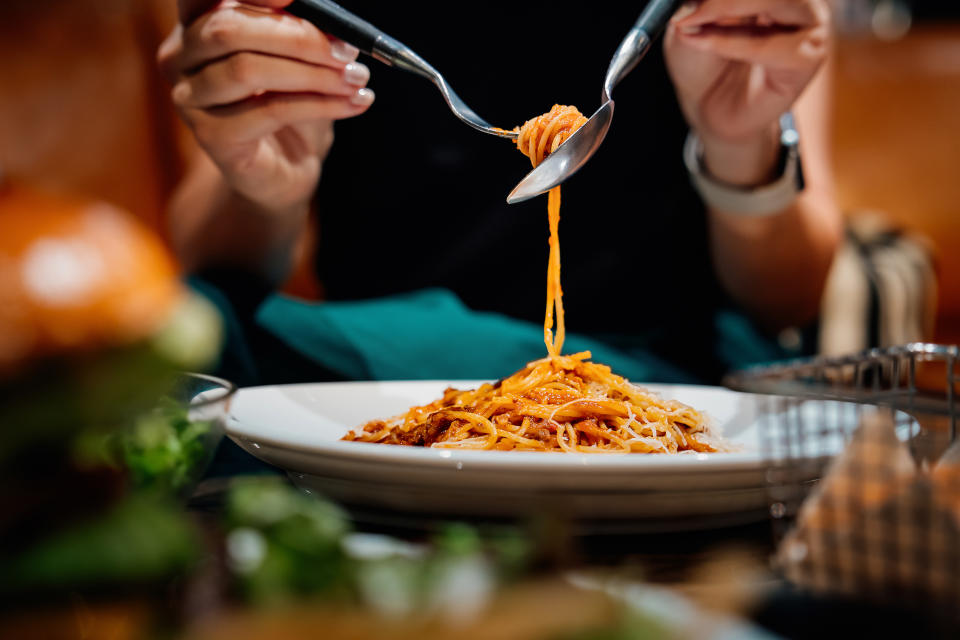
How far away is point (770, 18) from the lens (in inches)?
35.4

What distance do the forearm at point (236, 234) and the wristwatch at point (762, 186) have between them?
0.58 metres

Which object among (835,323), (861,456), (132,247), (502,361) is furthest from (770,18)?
(835,323)

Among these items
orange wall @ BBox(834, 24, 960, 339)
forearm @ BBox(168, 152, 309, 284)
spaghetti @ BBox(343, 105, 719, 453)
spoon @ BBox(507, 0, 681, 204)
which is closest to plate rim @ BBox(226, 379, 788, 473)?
spaghetti @ BBox(343, 105, 719, 453)

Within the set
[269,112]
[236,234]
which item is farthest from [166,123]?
[269,112]

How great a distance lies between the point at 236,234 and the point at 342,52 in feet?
2.00

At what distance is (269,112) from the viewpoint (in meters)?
0.85

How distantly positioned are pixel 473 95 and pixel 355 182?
0.30m

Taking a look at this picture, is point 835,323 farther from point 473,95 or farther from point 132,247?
point 132,247

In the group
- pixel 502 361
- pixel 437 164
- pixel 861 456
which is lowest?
pixel 502 361

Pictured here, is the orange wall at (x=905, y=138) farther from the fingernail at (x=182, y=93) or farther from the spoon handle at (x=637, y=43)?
the fingernail at (x=182, y=93)

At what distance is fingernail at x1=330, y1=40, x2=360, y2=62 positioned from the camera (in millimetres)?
788

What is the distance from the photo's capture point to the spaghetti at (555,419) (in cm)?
61

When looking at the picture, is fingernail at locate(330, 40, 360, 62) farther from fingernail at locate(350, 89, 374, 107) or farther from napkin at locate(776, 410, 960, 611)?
napkin at locate(776, 410, 960, 611)

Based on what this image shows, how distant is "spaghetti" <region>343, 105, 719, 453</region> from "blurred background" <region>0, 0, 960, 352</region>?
802mm
